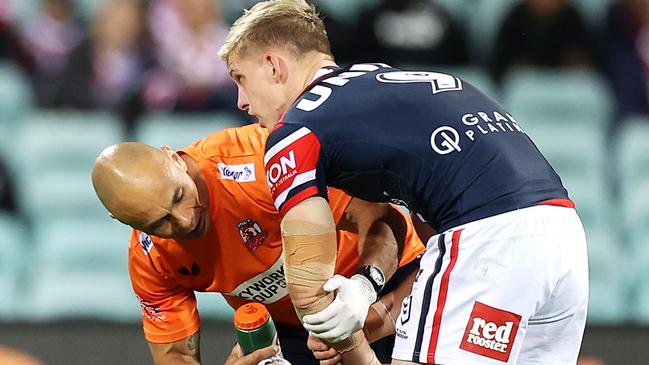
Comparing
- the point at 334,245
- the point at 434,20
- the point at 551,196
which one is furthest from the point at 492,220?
the point at 434,20

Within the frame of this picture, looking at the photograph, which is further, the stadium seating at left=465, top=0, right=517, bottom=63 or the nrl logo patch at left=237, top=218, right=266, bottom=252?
the stadium seating at left=465, top=0, right=517, bottom=63

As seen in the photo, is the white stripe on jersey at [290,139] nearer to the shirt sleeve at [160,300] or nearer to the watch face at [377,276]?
the watch face at [377,276]

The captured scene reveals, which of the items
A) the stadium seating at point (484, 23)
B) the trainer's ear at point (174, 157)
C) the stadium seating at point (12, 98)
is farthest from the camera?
the stadium seating at point (484, 23)

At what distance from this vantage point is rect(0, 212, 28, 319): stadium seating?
20.0 ft

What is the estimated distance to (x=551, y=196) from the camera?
3.05m

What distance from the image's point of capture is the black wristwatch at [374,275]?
11.1ft

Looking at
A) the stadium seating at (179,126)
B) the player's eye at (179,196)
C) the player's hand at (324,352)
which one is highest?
the player's eye at (179,196)

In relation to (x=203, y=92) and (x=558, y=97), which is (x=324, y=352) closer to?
(x=203, y=92)

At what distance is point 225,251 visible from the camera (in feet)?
12.5

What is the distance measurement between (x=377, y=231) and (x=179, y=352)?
0.85 m

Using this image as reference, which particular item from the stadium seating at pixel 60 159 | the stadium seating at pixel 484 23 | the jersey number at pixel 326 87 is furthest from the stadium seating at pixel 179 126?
the jersey number at pixel 326 87

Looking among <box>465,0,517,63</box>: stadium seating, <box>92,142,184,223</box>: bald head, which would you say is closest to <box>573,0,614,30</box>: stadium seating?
<box>465,0,517,63</box>: stadium seating

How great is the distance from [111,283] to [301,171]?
133 inches

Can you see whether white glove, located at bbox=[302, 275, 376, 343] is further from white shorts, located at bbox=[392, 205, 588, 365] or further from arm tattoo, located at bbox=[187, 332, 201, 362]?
arm tattoo, located at bbox=[187, 332, 201, 362]
